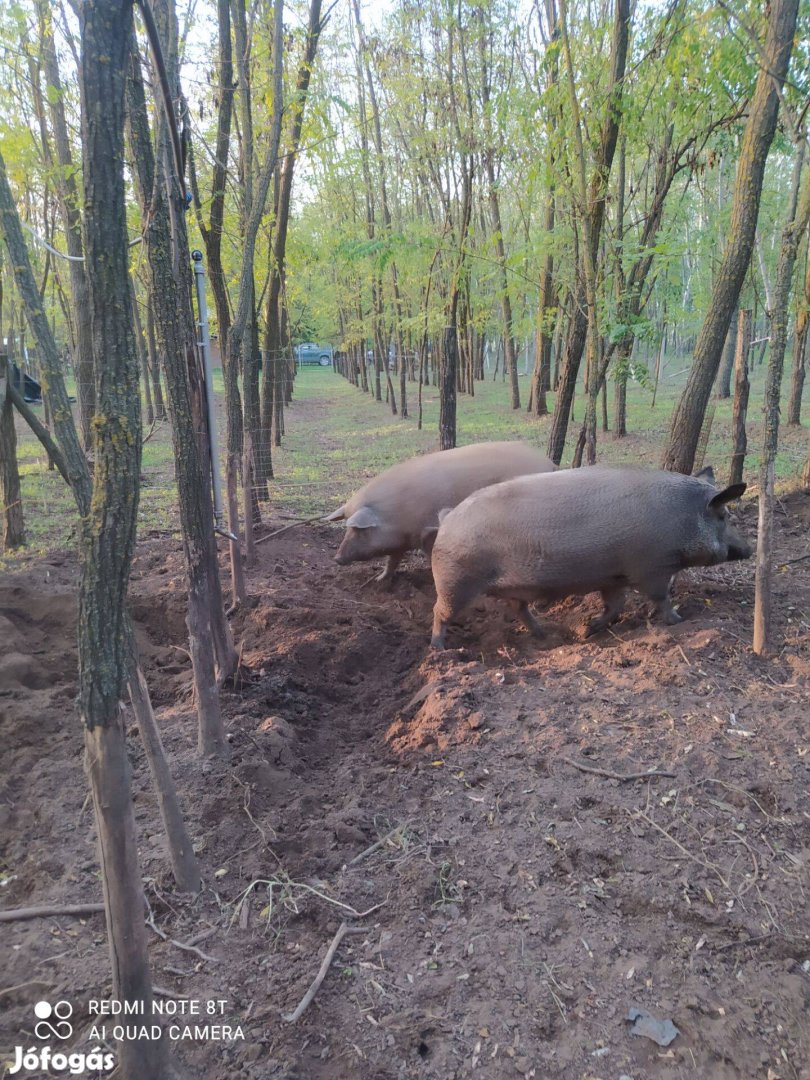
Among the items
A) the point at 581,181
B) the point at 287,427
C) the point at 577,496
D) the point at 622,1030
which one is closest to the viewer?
the point at 622,1030

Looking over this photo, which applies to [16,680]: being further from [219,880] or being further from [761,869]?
[761,869]

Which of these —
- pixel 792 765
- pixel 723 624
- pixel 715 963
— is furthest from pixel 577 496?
pixel 715 963

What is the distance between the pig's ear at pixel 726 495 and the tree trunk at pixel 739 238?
6.46ft

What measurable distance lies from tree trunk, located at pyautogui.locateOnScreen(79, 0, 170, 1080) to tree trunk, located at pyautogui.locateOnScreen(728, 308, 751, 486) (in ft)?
18.3

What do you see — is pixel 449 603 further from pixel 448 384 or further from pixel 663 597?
pixel 448 384

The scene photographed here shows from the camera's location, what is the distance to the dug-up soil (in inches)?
93.7

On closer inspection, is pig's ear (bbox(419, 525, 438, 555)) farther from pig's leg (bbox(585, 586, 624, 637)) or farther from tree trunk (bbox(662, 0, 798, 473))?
tree trunk (bbox(662, 0, 798, 473))

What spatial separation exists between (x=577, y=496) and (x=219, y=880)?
12.6 ft

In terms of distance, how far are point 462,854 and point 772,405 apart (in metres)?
3.17

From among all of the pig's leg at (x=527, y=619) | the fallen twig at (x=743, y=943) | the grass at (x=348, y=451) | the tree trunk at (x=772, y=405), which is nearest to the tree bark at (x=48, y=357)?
the grass at (x=348, y=451)

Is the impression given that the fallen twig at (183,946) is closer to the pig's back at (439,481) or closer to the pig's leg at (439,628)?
the pig's leg at (439,628)

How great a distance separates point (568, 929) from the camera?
9.09ft

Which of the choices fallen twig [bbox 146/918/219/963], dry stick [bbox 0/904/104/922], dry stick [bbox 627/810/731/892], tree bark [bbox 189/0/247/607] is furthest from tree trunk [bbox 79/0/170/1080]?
tree bark [bbox 189/0/247/607]

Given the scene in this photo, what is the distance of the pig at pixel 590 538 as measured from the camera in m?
5.37
